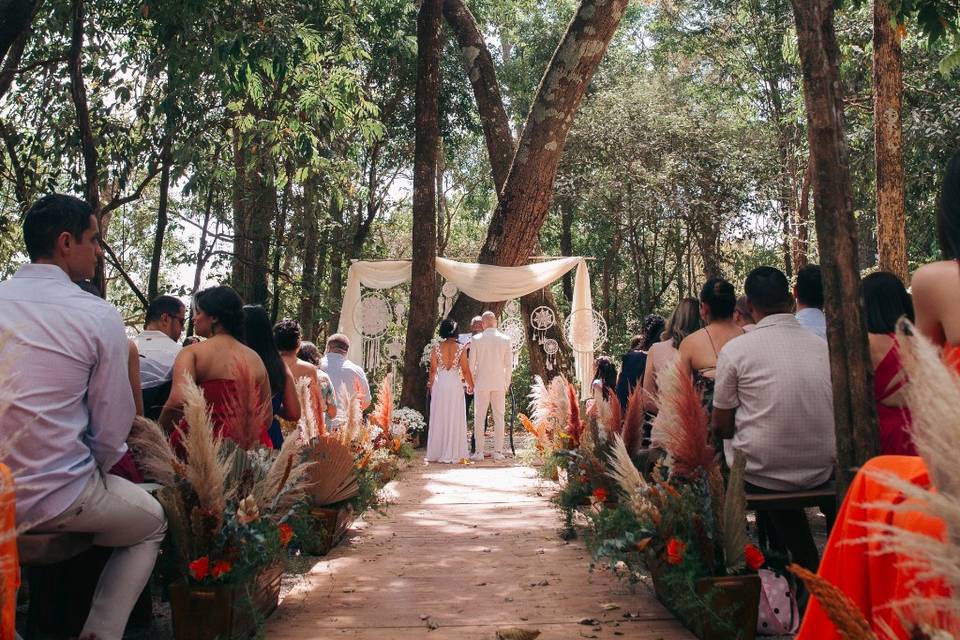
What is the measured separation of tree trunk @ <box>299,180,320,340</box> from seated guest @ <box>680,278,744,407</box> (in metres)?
11.6

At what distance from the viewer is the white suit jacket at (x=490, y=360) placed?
1304 cm

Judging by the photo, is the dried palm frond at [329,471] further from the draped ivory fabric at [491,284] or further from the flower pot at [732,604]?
the draped ivory fabric at [491,284]

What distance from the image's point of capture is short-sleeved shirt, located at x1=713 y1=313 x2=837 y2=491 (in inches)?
175

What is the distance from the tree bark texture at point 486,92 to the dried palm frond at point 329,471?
9.53 meters

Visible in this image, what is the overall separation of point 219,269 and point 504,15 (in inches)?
375

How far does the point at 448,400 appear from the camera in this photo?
13.0 metres

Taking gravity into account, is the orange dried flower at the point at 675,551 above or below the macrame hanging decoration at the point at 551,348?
below

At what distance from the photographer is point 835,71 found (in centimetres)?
365

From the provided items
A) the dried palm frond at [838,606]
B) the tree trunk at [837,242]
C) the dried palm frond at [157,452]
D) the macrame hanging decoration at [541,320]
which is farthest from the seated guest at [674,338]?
the macrame hanging decoration at [541,320]

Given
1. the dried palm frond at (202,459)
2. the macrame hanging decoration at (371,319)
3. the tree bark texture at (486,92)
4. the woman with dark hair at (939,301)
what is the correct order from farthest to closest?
the tree bark texture at (486,92) < the macrame hanging decoration at (371,319) < the dried palm frond at (202,459) < the woman with dark hair at (939,301)

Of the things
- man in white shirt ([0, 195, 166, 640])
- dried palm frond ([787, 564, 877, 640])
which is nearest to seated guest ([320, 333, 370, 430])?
man in white shirt ([0, 195, 166, 640])

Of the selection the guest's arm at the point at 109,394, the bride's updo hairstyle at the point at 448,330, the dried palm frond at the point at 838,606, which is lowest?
the dried palm frond at the point at 838,606

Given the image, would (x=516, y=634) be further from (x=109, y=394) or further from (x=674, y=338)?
(x=674, y=338)

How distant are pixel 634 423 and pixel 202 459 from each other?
294cm
